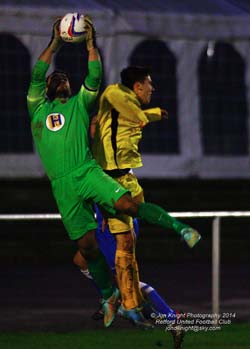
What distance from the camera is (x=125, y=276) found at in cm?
1174

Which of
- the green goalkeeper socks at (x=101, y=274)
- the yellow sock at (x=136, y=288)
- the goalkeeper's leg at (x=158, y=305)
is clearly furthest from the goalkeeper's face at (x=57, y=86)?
the goalkeeper's leg at (x=158, y=305)

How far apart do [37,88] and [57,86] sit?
0.48ft

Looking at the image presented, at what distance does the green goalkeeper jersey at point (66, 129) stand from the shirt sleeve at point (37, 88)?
1 centimetres

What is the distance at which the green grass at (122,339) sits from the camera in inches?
476

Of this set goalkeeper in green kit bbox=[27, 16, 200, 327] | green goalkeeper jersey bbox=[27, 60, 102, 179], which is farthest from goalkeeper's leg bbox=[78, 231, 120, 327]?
green goalkeeper jersey bbox=[27, 60, 102, 179]

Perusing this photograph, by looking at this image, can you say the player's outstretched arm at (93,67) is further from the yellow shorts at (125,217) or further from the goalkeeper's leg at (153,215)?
the goalkeeper's leg at (153,215)

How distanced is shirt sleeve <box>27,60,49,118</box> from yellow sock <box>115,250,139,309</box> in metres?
1.21

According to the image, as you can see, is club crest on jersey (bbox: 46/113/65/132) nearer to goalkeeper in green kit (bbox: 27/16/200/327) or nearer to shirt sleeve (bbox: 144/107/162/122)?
goalkeeper in green kit (bbox: 27/16/200/327)

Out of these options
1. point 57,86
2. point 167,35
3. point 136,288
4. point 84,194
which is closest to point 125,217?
point 84,194

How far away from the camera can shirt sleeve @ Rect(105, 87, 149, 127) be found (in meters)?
11.8

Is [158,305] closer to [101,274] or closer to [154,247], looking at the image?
[101,274]

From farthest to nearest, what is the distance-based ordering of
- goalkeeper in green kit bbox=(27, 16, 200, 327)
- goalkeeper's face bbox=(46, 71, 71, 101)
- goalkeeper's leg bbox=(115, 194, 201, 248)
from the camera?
goalkeeper's face bbox=(46, 71, 71, 101)
goalkeeper in green kit bbox=(27, 16, 200, 327)
goalkeeper's leg bbox=(115, 194, 201, 248)

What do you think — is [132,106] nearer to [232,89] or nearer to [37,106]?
[37,106]

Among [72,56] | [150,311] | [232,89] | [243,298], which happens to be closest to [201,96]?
[232,89]
